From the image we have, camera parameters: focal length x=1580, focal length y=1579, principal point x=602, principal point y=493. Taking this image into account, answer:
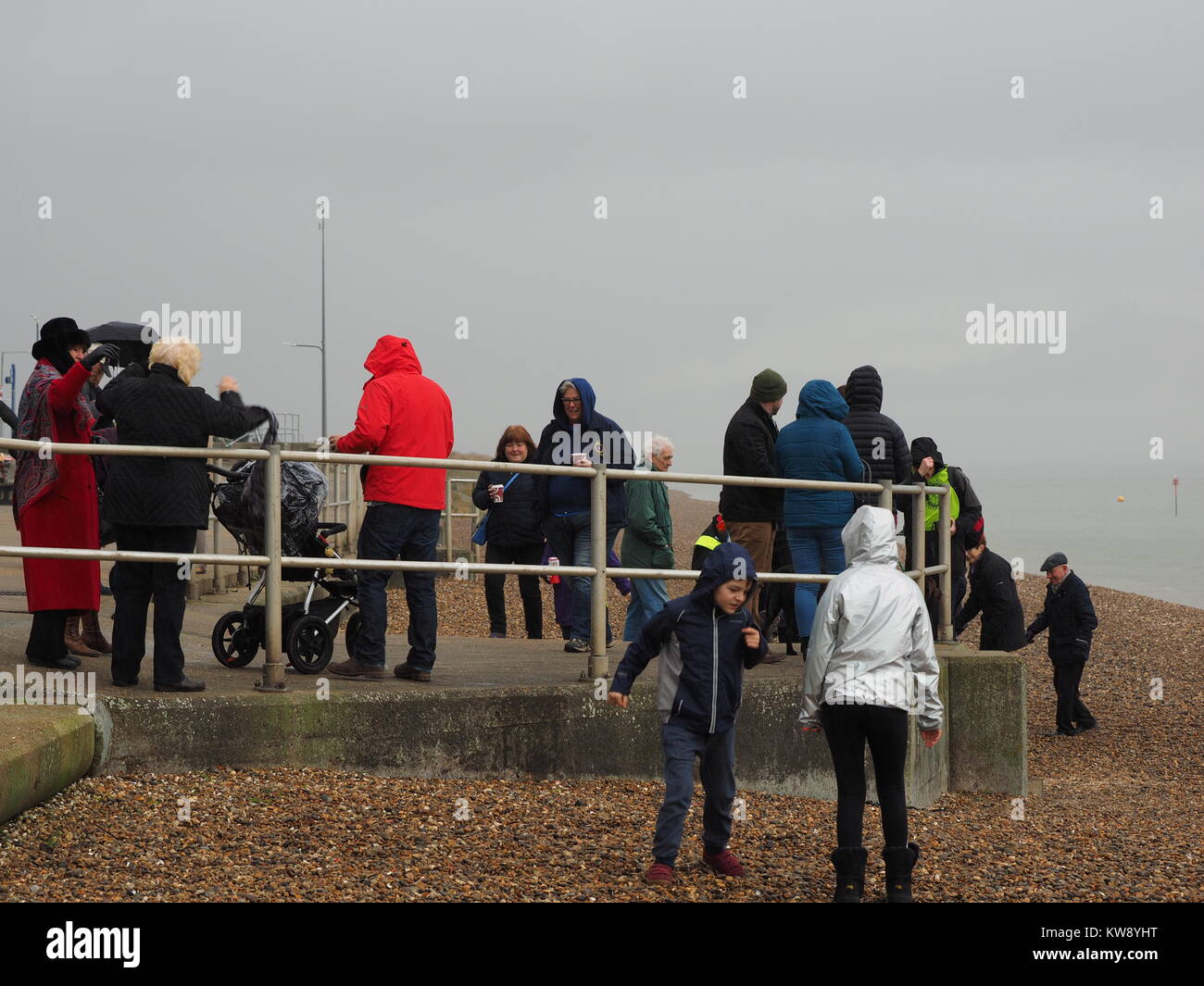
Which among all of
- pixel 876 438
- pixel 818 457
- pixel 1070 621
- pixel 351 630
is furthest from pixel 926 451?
pixel 351 630

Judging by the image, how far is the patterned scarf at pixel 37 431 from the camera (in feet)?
24.9

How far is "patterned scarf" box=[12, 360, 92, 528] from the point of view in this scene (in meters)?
7.59

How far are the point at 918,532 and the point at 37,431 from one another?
481cm

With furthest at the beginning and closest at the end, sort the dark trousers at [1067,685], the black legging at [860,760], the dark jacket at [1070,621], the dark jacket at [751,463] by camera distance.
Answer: the dark trousers at [1067,685] → the dark jacket at [1070,621] → the dark jacket at [751,463] → the black legging at [860,760]

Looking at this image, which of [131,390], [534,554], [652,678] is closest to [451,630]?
[534,554]

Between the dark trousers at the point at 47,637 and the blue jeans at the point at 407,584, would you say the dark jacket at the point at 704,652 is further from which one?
the dark trousers at the point at 47,637

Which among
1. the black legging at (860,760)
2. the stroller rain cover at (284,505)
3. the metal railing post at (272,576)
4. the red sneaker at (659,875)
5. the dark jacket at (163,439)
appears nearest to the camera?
the black legging at (860,760)

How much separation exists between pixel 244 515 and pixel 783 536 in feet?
11.9

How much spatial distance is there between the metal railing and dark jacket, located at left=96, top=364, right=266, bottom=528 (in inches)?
4.0

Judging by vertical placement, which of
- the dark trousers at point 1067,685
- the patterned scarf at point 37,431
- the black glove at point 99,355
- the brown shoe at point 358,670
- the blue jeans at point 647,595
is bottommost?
the dark trousers at point 1067,685

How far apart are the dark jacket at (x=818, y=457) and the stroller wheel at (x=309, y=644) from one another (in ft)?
8.58

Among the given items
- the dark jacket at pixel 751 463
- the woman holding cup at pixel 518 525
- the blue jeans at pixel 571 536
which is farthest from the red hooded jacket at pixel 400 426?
the woman holding cup at pixel 518 525

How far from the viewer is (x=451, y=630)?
668 inches

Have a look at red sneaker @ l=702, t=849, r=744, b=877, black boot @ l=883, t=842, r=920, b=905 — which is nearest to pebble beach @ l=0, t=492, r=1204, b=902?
red sneaker @ l=702, t=849, r=744, b=877
